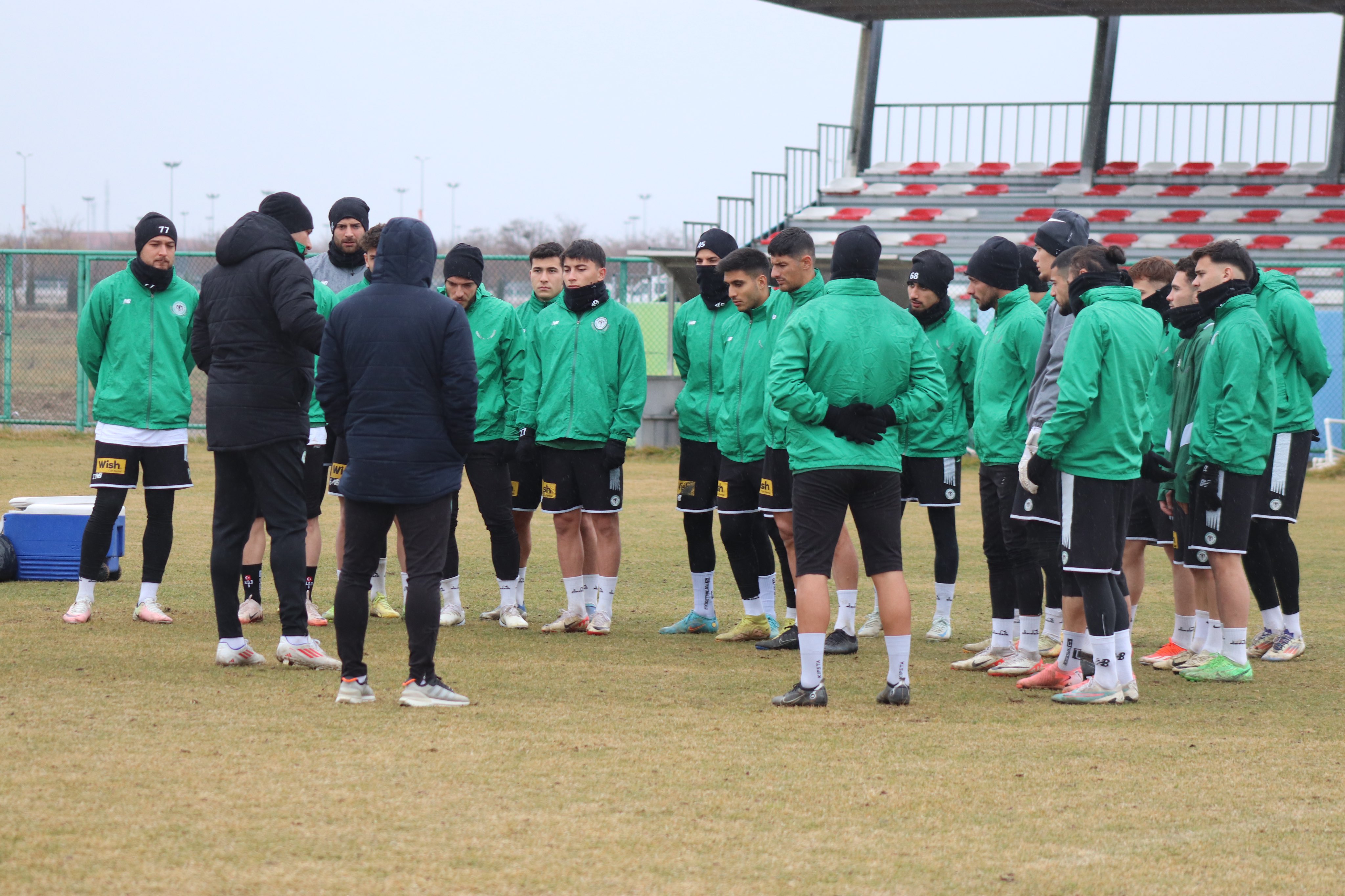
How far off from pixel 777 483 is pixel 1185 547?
1.99 m

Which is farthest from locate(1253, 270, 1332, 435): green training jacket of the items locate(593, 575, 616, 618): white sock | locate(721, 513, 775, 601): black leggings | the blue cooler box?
the blue cooler box

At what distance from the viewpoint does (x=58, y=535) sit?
8.66m

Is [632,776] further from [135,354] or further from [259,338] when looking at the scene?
[135,354]

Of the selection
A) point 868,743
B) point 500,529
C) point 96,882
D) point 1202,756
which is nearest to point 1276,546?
point 1202,756

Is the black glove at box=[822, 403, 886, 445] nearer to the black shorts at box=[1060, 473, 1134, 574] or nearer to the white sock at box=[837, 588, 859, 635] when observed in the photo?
the black shorts at box=[1060, 473, 1134, 574]

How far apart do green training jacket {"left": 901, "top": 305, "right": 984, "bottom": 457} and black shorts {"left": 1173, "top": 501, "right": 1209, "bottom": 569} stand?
1210 mm

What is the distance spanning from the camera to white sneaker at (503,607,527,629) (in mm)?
7637

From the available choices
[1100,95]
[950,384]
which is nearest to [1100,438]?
[950,384]

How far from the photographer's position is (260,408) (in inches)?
238

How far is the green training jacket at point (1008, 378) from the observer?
650cm

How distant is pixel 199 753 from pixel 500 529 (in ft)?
10.5

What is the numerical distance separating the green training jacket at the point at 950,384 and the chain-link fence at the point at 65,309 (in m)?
11.9

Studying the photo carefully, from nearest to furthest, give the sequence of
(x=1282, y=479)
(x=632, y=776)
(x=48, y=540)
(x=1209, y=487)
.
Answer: (x=632, y=776) < (x=1209, y=487) < (x=1282, y=479) < (x=48, y=540)

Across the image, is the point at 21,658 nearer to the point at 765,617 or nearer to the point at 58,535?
the point at 58,535
